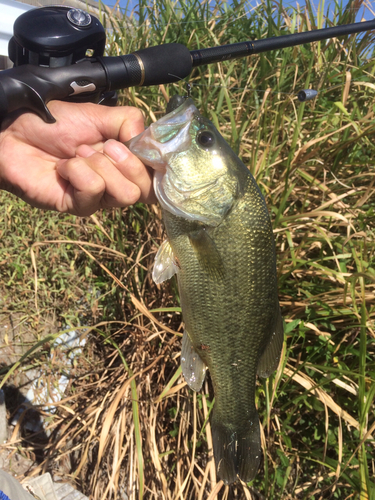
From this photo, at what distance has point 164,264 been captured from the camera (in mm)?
1477

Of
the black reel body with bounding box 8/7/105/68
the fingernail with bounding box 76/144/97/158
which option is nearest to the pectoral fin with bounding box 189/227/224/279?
the fingernail with bounding box 76/144/97/158

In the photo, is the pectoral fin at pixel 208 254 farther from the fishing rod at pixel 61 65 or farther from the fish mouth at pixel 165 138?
the fishing rod at pixel 61 65

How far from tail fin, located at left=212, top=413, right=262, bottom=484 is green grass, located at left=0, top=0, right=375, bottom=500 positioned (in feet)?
1.16

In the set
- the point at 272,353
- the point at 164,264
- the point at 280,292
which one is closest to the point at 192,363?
the point at 272,353

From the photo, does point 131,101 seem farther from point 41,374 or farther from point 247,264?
point 41,374

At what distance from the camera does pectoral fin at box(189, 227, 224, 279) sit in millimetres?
1392

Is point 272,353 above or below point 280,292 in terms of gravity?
above

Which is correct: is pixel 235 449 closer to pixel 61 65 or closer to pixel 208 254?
pixel 208 254

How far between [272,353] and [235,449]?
43cm

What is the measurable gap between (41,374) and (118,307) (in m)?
0.76

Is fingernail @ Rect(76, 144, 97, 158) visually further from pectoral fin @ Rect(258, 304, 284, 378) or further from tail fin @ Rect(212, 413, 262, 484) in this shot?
tail fin @ Rect(212, 413, 262, 484)

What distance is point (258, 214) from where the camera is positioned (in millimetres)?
1362

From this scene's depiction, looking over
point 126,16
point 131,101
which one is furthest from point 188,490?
point 126,16

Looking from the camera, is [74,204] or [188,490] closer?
[74,204]
